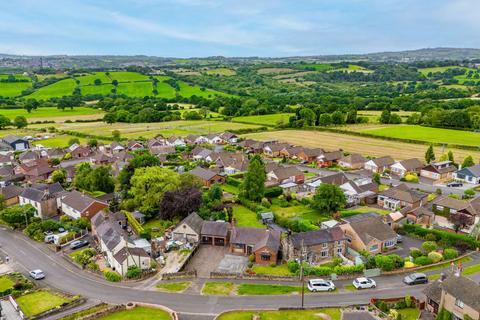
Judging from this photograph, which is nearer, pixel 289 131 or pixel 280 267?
pixel 280 267

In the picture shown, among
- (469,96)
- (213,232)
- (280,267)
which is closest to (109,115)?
(213,232)

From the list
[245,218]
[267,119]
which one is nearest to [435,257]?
[245,218]

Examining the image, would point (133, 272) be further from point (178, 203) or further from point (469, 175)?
point (469, 175)

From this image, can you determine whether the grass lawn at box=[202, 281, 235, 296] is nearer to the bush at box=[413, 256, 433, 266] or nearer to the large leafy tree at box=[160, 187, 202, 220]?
the large leafy tree at box=[160, 187, 202, 220]

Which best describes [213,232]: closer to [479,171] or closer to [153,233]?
[153,233]

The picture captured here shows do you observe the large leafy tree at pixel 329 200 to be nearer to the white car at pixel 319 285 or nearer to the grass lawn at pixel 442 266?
the grass lawn at pixel 442 266

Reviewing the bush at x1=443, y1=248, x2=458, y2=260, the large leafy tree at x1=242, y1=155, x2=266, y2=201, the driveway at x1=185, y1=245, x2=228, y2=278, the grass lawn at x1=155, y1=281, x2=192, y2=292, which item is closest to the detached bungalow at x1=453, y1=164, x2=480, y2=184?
the bush at x1=443, y1=248, x2=458, y2=260
